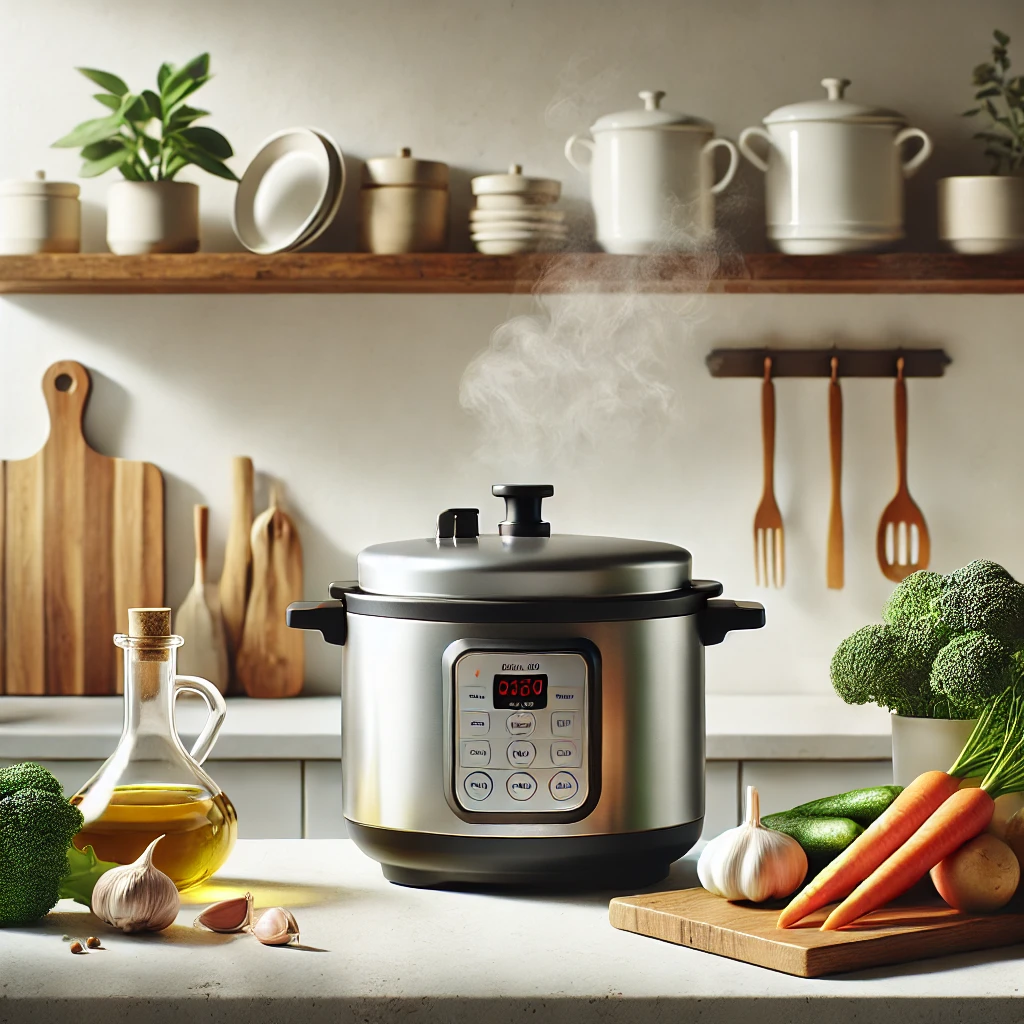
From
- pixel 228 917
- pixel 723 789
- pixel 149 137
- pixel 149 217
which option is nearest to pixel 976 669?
pixel 228 917

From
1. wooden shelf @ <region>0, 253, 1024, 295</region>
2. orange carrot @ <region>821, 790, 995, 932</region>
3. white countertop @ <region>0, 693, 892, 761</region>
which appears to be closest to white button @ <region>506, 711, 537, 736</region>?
orange carrot @ <region>821, 790, 995, 932</region>

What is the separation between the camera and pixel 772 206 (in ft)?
7.95

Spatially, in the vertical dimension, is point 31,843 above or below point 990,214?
below

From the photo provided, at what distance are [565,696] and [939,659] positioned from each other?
277mm

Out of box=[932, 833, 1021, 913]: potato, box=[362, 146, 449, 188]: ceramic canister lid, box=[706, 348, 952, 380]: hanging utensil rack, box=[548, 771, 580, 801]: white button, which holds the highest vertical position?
box=[362, 146, 449, 188]: ceramic canister lid

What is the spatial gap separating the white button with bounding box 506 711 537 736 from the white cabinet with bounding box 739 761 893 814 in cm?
127

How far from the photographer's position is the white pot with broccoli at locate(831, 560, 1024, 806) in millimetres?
930

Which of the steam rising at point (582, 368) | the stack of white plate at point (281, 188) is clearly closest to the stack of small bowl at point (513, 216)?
the steam rising at point (582, 368)

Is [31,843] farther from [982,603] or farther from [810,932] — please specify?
[982,603]

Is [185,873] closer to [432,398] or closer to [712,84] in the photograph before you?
[432,398]

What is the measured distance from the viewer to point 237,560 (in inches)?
102

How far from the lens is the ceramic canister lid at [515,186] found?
7.77 feet

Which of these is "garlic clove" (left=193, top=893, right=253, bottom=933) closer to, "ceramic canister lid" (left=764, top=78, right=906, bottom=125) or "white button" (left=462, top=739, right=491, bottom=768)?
"white button" (left=462, top=739, right=491, bottom=768)

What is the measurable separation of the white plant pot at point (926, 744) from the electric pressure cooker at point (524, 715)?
0.60 ft
